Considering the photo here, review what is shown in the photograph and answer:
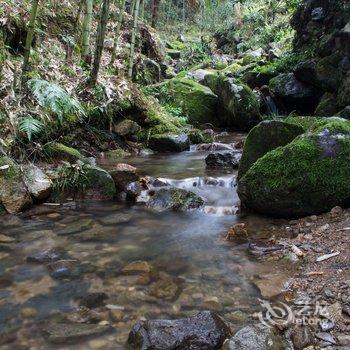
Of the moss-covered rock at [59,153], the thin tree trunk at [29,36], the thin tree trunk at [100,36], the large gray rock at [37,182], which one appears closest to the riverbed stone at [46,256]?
the large gray rock at [37,182]

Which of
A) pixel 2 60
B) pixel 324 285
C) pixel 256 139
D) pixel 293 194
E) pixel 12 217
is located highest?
pixel 2 60

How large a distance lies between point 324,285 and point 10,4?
775 cm

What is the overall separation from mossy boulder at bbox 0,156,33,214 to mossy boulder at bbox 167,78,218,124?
7.62m

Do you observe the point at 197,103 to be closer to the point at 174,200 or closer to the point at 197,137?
the point at 197,137

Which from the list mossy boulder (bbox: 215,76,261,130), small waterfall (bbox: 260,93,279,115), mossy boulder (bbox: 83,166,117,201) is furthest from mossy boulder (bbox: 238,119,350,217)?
small waterfall (bbox: 260,93,279,115)

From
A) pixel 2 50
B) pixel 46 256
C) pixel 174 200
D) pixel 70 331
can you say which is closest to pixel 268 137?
pixel 174 200

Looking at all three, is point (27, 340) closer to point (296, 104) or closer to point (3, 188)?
point (3, 188)

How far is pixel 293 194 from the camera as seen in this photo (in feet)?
15.0

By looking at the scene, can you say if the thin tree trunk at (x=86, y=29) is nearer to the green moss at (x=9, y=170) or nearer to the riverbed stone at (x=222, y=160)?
the riverbed stone at (x=222, y=160)

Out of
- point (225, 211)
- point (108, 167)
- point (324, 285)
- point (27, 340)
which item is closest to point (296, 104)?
point (108, 167)

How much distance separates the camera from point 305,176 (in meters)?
4.55

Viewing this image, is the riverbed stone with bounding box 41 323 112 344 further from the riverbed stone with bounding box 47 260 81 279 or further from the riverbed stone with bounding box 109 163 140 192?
the riverbed stone with bounding box 109 163 140 192

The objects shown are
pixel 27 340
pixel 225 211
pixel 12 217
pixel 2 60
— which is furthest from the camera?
pixel 2 60

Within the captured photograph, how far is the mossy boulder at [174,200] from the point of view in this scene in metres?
5.48
